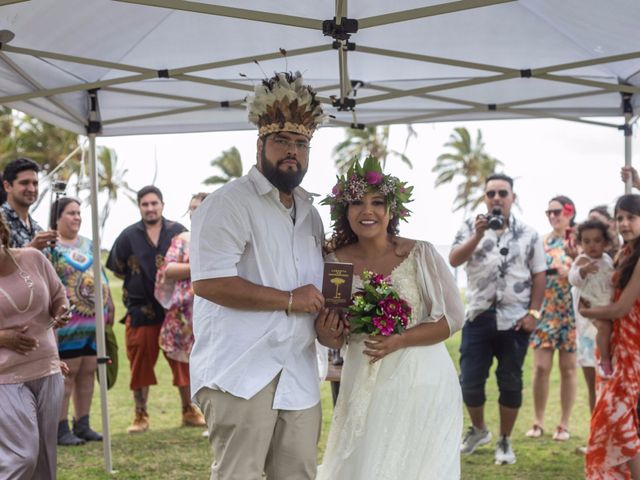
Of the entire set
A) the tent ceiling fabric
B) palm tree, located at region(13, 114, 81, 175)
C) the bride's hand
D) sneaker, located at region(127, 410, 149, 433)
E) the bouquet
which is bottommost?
sneaker, located at region(127, 410, 149, 433)

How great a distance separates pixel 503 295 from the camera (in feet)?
23.9

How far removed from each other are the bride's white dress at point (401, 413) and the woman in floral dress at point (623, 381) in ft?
5.00

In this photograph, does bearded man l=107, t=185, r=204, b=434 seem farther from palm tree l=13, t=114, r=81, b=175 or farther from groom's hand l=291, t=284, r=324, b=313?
palm tree l=13, t=114, r=81, b=175

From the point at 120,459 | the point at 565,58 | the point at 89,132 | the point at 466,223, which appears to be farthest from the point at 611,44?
the point at 120,459

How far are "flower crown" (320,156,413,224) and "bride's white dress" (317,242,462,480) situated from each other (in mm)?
305

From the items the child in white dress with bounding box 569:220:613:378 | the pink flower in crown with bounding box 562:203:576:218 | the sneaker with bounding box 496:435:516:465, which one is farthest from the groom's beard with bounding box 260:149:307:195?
the pink flower in crown with bounding box 562:203:576:218

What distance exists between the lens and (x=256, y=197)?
4133 millimetres

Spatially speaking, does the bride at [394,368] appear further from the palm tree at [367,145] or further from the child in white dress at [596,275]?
the palm tree at [367,145]

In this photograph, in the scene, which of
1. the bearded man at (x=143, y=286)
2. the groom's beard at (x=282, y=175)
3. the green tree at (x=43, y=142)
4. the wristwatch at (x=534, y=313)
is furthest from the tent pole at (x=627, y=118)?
the green tree at (x=43, y=142)

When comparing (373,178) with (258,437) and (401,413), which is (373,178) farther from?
(258,437)

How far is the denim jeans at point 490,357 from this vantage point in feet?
23.9

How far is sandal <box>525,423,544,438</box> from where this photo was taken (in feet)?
27.7

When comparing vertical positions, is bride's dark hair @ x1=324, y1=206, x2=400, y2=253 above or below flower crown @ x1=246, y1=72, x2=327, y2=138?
below

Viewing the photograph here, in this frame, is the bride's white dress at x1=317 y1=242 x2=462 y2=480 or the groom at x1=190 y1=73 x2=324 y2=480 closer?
the groom at x1=190 y1=73 x2=324 y2=480
